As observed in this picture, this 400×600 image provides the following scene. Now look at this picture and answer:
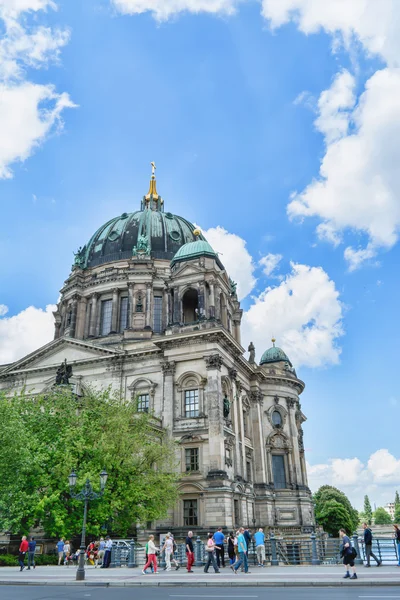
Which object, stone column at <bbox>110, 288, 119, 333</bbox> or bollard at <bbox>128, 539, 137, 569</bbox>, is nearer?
bollard at <bbox>128, 539, 137, 569</bbox>

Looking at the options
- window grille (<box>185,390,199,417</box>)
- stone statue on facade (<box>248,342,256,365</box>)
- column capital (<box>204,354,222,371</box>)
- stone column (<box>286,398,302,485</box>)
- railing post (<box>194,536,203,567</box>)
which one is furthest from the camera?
stone statue on facade (<box>248,342,256,365</box>)

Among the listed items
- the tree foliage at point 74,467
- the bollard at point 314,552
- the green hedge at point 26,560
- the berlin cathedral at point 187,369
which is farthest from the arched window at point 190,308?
the bollard at point 314,552

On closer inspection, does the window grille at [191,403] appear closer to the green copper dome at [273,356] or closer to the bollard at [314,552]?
the bollard at [314,552]

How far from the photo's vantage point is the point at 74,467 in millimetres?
29094

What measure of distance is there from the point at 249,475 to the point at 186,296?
17.0 meters

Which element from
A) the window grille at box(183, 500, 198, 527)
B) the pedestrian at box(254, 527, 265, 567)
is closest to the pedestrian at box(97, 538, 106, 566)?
the pedestrian at box(254, 527, 265, 567)

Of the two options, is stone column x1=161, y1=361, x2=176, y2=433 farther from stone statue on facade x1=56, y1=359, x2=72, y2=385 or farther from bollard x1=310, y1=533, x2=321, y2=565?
bollard x1=310, y1=533, x2=321, y2=565

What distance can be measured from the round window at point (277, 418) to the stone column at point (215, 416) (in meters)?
15.0

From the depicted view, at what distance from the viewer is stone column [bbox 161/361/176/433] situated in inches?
1527

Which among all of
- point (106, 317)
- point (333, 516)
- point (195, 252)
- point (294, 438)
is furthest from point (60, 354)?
point (333, 516)

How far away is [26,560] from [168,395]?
15.4 m

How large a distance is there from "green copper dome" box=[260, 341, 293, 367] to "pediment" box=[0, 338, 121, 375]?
2149cm

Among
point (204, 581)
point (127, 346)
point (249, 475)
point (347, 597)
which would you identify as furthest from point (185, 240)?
point (347, 597)

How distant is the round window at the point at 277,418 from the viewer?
50781 millimetres
